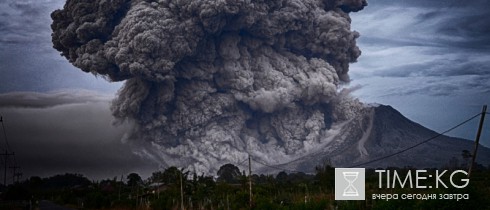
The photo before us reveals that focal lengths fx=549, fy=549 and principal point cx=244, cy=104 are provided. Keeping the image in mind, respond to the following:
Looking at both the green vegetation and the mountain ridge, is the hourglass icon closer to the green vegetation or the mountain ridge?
the green vegetation

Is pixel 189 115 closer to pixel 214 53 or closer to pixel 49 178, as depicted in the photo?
pixel 214 53

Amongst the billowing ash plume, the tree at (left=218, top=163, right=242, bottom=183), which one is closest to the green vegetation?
the tree at (left=218, top=163, right=242, bottom=183)

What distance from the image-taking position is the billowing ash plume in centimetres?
7581

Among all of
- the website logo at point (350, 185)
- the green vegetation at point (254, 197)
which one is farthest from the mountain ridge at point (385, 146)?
the website logo at point (350, 185)

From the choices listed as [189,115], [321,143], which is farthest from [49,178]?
[321,143]

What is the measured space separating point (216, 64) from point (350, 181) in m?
61.0

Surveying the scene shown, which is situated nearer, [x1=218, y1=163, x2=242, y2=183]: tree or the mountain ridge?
[x1=218, y1=163, x2=242, y2=183]: tree

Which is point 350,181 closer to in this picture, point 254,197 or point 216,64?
point 254,197

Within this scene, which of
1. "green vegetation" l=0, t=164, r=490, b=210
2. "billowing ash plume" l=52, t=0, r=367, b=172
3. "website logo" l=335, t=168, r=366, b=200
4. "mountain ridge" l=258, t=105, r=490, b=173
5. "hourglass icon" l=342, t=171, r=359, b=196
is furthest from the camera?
"mountain ridge" l=258, t=105, r=490, b=173

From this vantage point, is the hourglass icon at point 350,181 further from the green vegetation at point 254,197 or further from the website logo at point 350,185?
the green vegetation at point 254,197

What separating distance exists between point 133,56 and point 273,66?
2555 cm

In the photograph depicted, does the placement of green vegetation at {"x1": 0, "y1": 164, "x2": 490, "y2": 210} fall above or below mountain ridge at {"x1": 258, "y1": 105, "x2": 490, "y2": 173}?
below

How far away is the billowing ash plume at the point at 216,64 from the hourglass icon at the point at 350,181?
49078 mm

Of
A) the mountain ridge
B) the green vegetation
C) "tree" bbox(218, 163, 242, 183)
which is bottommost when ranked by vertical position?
the green vegetation
